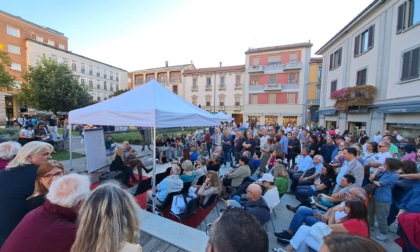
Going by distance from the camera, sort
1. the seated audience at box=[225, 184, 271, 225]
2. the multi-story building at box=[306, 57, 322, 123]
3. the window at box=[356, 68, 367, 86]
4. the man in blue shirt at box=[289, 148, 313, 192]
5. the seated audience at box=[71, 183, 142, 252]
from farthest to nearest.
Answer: the multi-story building at box=[306, 57, 322, 123] < the window at box=[356, 68, 367, 86] < the man in blue shirt at box=[289, 148, 313, 192] < the seated audience at box=[225, 184, 271, 225] < the seated audience at box=[71, 183, 142, 252]

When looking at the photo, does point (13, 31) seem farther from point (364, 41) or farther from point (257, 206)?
point (364, 41)

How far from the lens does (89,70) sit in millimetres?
38562

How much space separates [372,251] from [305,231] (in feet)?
7.05

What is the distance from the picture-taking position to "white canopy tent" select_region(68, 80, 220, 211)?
12.7 feet

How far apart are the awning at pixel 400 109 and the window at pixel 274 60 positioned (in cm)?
2066

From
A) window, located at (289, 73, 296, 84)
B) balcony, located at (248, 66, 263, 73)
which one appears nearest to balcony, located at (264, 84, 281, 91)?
window, located at (289, 73, 296, 84)

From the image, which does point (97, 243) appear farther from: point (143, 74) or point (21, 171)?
point (143, 74)

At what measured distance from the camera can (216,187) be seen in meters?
4.16

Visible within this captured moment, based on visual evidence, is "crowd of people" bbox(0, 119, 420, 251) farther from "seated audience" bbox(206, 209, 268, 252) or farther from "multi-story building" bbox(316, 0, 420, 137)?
"multi-story building" bbox(316, 0, 420, 137)

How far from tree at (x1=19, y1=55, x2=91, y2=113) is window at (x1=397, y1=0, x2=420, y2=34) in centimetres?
2650

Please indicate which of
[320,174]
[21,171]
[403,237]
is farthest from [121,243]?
[320,174]

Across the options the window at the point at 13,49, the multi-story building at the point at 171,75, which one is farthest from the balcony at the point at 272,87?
the window at the point at 13,49

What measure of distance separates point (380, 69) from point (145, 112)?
14342 mm

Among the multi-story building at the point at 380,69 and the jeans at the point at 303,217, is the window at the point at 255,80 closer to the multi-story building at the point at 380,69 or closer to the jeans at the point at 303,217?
the multi-story building at the point at 380,69
